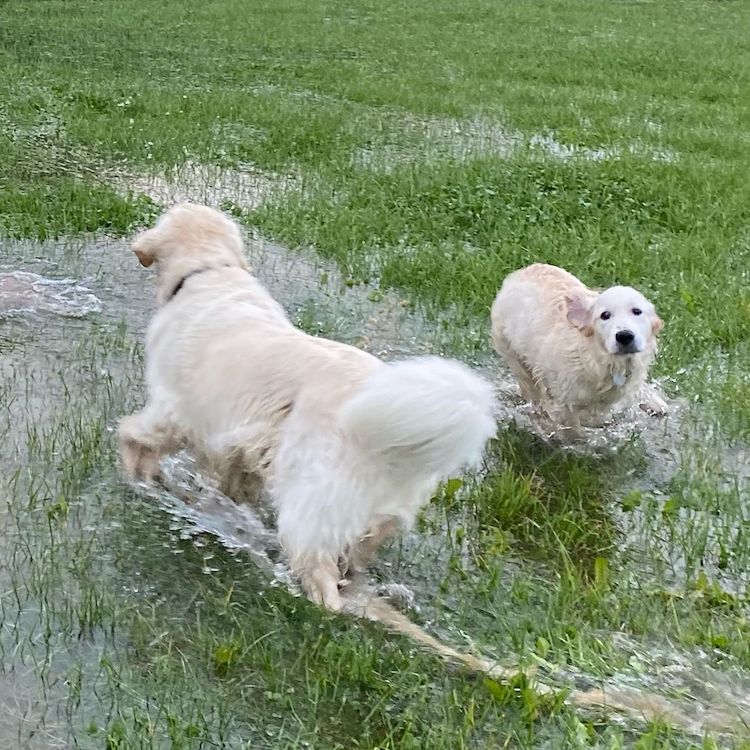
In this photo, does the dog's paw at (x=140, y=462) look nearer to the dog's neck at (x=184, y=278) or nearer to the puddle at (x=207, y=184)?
the dog's neck at (x=184, y=278)

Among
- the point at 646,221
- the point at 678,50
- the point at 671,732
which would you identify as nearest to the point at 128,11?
the point at 678,50

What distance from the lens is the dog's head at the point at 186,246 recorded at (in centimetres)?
472

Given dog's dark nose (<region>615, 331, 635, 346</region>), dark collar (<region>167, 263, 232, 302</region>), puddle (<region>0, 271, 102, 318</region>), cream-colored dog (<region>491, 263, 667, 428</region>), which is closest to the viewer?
dark collar (<region>167, 263, 232, 302</region>)

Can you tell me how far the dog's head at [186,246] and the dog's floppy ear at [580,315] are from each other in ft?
5.99

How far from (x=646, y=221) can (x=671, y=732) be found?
20.7 feet

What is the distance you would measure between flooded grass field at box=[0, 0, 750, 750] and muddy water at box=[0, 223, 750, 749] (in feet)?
0.05

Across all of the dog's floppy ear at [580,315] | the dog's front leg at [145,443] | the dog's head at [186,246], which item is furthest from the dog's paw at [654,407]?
the dog's front leg at [145,443]

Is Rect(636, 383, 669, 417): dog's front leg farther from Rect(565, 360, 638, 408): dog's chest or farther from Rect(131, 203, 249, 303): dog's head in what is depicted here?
Rect(131, 203, 249, 303): dog's head

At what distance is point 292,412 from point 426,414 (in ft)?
2.61

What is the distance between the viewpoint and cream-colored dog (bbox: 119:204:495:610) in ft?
9.97

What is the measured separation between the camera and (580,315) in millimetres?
5551

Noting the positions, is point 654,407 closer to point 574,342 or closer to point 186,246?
point 574,342

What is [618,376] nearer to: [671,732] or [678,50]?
[671,732]

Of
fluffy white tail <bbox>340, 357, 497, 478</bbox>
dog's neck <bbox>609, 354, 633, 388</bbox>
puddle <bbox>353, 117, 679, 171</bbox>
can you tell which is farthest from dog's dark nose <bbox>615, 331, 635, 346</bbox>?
puddle <bbox>353, 117, 679, 171</bbox>
